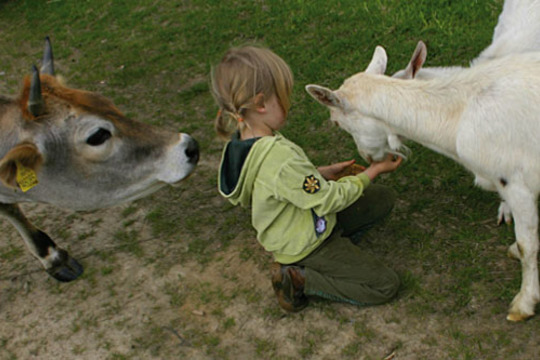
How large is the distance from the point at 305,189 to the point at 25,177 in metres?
1.73

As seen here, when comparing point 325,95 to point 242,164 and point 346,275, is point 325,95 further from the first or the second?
point 346,275

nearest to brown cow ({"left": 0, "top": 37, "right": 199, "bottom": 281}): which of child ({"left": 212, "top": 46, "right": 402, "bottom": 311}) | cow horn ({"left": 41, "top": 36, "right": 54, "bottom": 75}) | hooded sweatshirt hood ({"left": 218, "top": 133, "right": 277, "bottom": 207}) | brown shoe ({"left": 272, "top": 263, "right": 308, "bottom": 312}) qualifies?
cow horn ({"left": 41, "top": 36, "right": 54, "bottom": 75})

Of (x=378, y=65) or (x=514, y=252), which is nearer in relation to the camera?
(x=514, y=252)

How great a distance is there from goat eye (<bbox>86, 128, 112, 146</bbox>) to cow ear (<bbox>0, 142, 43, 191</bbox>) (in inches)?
12.6

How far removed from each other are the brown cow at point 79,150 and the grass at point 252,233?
2.81ft

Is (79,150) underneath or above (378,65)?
above

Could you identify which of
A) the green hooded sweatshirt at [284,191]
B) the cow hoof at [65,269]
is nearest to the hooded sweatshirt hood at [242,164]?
the green hooded sweatshirt at [284,191]

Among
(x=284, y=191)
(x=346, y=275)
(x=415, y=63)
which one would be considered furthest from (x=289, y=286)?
(x=415, y=63)

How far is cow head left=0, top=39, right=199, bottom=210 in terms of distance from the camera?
3.26 metres

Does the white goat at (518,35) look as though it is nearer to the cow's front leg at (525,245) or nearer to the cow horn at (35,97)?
the cow's front leg at (525,245)

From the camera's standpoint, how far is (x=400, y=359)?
2996 mm

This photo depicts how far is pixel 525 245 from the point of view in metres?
3.06

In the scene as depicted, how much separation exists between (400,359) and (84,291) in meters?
2.45

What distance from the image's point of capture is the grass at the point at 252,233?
10.7 ft
